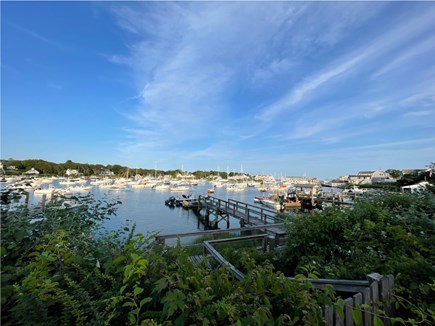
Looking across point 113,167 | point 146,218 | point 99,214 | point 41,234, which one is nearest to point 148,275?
point 41,234

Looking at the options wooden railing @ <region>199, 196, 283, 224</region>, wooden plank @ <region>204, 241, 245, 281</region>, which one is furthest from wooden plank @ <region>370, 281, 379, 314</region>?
wooden railing @ <region>199, 196, 283, 224</region>

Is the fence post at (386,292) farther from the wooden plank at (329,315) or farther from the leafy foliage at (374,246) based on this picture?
the wooden plank at (329,315)

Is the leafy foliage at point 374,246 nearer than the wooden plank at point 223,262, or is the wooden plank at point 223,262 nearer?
the leafy foliage at point 374,246

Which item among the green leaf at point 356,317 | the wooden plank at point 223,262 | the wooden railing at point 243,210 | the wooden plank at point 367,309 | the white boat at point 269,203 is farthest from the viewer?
the white boat at point 269,203

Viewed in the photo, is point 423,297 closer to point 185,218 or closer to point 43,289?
point 43,289

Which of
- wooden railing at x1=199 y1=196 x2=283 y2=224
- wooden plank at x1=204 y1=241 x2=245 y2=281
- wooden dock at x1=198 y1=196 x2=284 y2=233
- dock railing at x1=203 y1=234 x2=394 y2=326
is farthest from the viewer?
wooden dock at x1=198 y1=196 x2=284 y2=233

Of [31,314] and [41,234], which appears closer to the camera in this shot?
[31,314]

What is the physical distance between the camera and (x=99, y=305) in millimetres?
1422

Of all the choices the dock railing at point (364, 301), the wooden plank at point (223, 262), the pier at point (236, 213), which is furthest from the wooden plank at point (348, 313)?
the pier at point (236, 213)

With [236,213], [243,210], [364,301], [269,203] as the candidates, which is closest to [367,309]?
[364,301]

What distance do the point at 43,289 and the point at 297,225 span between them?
3791mm

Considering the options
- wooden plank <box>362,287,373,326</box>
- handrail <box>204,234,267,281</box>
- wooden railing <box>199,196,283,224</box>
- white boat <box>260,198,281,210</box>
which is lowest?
white boat <box>260,198,281,210</box>

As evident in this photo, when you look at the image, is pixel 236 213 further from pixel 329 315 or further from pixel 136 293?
pixel 136 293

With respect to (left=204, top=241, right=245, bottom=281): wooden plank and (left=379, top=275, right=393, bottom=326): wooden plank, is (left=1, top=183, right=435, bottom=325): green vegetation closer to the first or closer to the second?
(left=379, top=275, right=393, bottom=326): wooden plank
